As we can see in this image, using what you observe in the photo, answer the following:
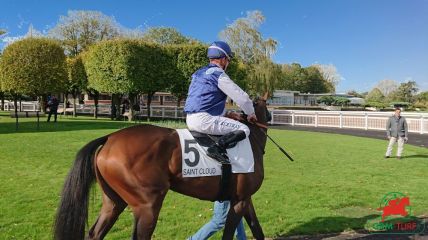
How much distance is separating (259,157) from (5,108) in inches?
2520

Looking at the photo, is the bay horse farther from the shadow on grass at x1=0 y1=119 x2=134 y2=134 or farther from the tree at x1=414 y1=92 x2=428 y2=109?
the tree at x1=414 y1=92 x2=428 y2=109

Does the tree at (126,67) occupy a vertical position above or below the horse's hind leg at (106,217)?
above

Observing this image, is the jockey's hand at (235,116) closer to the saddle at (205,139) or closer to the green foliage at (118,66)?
the saddle at (205,139)

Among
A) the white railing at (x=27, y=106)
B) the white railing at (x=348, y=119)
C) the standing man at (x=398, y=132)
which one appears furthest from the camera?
the white railing at (x=27, y=106)

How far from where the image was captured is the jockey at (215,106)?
427 cm

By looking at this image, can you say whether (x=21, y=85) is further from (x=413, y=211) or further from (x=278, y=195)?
(x=413, y=211)

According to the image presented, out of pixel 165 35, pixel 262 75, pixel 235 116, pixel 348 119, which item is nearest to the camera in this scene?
pixel 235 116

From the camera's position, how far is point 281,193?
8398mm

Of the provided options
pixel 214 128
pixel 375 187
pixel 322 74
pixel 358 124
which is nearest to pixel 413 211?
pixel 375 187

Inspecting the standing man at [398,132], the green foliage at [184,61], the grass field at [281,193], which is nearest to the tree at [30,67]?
the green foliage at [184,61]

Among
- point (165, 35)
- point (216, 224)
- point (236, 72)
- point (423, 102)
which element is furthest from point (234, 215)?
point (423, 102)

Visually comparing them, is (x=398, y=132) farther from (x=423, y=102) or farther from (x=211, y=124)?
(x=423, y=102)

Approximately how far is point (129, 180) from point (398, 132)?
42.7 feet

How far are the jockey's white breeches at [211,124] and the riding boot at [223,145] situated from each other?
6 cm
